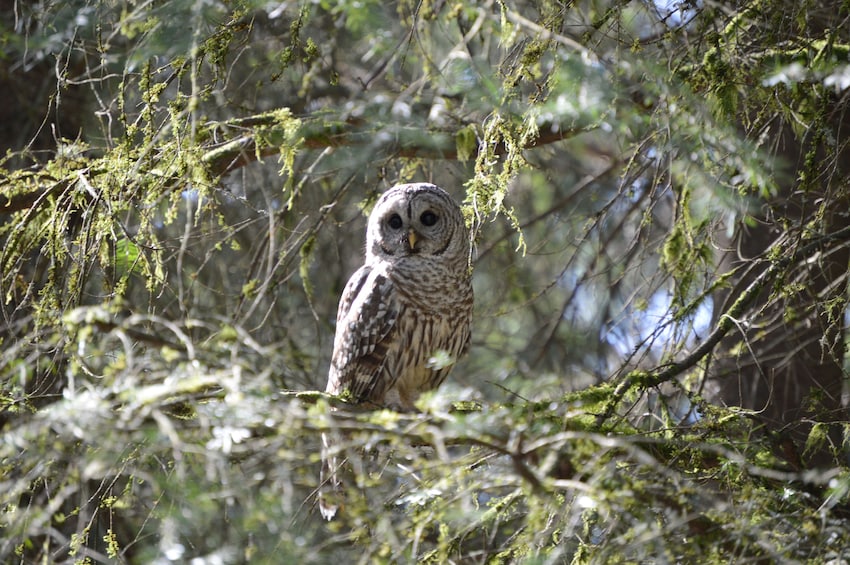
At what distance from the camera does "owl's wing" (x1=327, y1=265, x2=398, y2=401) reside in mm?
4125

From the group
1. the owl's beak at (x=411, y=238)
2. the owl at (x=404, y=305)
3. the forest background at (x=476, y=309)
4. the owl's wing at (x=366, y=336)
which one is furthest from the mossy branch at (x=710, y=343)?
the owl's beak at (x=411, y=238)

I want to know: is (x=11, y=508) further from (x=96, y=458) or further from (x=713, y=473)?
(x=713, y=473)

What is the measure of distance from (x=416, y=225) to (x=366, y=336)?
1.96 feet

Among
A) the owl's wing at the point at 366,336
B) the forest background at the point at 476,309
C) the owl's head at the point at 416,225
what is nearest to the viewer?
the forest background at the point at 476,309

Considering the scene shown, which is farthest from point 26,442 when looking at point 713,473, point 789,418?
point 789,418

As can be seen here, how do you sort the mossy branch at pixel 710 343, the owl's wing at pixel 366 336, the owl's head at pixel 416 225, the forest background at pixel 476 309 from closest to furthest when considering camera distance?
the forest background at pixel 476 309 → the mossy branch at pixel 710 343 → the owl's wing at pixel 366 336 → the owl's head at pixel 416 225

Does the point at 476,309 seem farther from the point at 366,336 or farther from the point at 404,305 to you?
the point at 366,336

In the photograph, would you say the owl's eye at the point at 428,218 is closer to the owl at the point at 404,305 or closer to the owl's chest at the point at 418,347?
the owl at the point at 404,305

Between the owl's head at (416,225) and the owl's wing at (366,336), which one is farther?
the owl's head at (416,225)

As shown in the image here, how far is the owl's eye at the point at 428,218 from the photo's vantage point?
14.3 ft

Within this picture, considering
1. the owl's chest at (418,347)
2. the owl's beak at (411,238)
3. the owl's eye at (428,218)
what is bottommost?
the owl's chest at (418,347)

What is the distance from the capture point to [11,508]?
2.42 m

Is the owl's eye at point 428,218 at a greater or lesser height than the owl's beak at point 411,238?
greater

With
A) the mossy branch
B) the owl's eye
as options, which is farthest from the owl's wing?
the mossy branch
